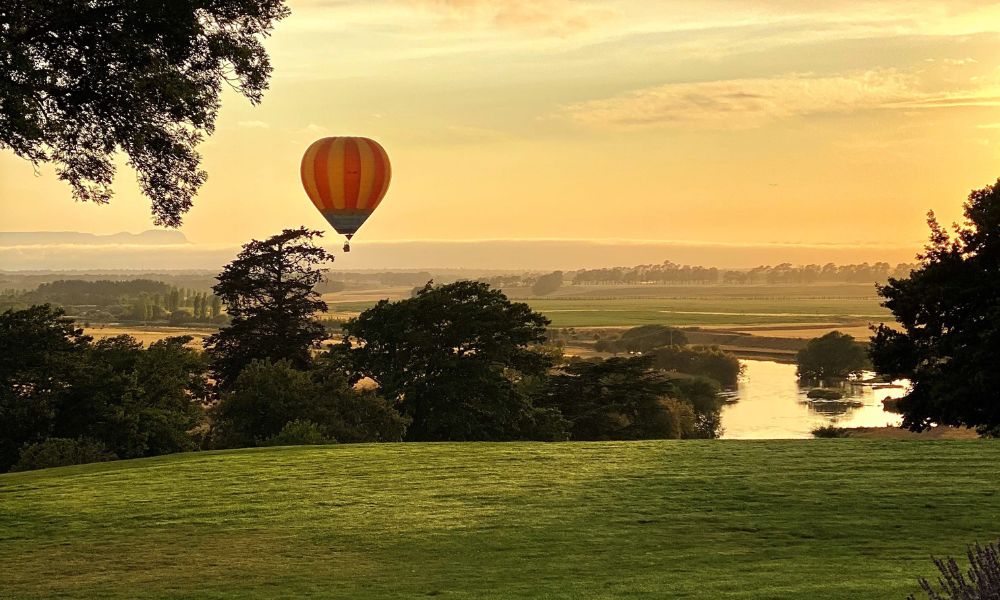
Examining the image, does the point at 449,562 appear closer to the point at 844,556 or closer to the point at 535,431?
the point at 844,556

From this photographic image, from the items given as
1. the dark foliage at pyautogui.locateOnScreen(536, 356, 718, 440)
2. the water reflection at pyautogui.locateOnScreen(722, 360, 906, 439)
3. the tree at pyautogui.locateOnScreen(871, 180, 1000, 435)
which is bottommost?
the water reflection at pyautogui.locateOnScreen(722, 360, 906, 439)

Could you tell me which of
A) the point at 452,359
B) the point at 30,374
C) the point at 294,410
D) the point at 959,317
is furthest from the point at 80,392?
the point at 959,317

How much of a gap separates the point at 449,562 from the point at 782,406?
11592 centimetres

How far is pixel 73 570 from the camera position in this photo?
15531 millimetres

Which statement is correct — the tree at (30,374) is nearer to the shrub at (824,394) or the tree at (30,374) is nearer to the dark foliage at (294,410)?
the dark foliage at (294,410)

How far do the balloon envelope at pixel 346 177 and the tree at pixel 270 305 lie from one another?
22.3 meters

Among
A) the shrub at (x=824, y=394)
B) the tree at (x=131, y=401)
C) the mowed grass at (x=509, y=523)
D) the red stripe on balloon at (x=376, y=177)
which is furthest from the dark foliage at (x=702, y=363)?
the mowed grass at (x=509, y=523)

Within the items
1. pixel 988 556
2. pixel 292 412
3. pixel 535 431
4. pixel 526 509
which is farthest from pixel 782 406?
pixel 988 556

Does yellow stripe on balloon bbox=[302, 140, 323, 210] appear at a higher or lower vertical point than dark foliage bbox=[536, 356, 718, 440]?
higher

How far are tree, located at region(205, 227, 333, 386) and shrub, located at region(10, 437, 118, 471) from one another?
21.9 metres

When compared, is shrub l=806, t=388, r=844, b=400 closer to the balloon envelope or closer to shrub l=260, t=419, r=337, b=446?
the balloon envelope

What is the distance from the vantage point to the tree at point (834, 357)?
5709 inches

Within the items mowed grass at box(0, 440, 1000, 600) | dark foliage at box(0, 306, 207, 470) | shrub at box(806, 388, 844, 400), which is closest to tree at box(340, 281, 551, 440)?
dark foliage at box(0, 306, 207, 470)

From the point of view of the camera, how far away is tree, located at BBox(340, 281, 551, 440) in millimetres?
56188
